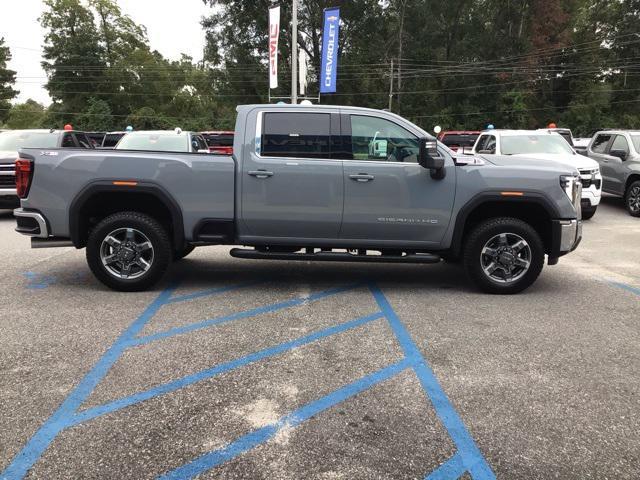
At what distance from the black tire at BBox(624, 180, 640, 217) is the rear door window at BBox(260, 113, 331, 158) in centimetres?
998

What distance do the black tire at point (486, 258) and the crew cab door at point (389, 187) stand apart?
1.27 feet

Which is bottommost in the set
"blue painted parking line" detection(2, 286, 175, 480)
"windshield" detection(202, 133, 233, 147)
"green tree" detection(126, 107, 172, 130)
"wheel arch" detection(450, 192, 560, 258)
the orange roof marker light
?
"blue painted parking line" detection(2, 286, 175, 480)

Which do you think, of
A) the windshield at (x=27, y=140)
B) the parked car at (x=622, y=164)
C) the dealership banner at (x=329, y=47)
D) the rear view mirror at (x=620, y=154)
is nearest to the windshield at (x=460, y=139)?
the parked car at (x=622, y=164)

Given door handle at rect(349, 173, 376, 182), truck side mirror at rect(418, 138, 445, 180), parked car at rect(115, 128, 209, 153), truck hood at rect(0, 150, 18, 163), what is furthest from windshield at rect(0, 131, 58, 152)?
truck side mirror at rect(418, 138, 445, 180)

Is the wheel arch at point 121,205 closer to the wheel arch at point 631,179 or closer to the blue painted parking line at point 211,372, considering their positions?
the blue painted parking line at point 211,372

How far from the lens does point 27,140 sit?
40.8 feet

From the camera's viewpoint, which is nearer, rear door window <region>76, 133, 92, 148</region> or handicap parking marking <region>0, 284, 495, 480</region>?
handicap parking marking <region>0, 284, 495, 480</region>

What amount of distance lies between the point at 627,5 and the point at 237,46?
34562 millimetres

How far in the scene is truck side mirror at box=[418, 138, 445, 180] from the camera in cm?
554

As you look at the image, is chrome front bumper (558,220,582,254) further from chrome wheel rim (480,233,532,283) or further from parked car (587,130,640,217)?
parked car (587,130,640,217)

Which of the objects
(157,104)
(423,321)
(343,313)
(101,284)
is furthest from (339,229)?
(157,104)

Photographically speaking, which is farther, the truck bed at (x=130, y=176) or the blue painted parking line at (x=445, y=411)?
the truck bed at (x=130, y=176)

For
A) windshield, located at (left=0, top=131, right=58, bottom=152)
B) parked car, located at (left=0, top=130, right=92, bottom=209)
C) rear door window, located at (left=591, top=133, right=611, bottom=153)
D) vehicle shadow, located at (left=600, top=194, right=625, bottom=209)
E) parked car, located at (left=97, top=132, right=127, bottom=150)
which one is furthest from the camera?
parked car, located at (left=97, top=132, right=127, bottom=150)

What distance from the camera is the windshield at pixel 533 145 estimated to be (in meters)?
11.8
